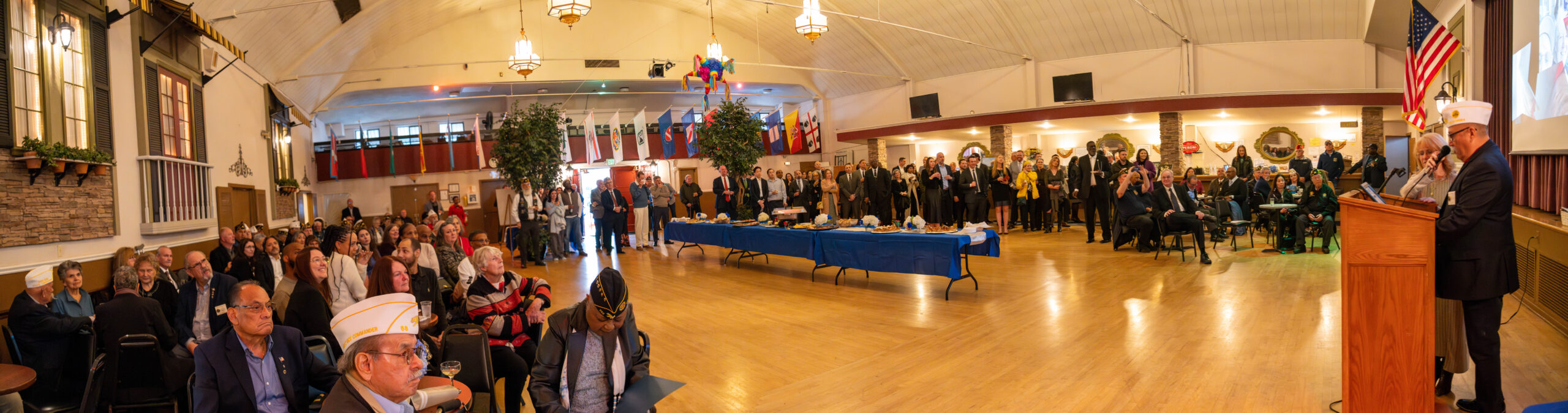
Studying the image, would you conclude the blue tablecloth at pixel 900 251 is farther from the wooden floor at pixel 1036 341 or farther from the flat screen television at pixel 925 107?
the flat screen television at pixel 925 107

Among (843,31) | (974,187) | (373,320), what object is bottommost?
(373,320)

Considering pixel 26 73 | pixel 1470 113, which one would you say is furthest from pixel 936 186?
pixel 26 73

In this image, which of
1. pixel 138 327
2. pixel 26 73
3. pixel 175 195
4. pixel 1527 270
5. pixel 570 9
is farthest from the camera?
pixel 570 9

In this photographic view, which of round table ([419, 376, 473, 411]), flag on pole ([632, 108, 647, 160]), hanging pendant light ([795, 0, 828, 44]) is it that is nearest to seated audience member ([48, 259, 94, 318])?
round table ([419, 376, 473, 411])

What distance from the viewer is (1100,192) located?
31.6 feet

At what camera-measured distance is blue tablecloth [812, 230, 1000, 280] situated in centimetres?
603

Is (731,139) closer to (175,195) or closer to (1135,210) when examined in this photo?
(1135,210)

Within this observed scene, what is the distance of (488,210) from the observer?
1850 centimetres

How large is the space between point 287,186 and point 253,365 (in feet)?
36.0

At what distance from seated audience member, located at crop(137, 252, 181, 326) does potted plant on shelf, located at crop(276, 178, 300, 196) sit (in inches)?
328

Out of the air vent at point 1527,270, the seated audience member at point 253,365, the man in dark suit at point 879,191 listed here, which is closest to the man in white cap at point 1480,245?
the air vent at point 1527,270

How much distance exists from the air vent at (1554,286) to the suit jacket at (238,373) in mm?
5994

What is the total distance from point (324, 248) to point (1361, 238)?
7.52 m

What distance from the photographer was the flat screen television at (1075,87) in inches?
564
